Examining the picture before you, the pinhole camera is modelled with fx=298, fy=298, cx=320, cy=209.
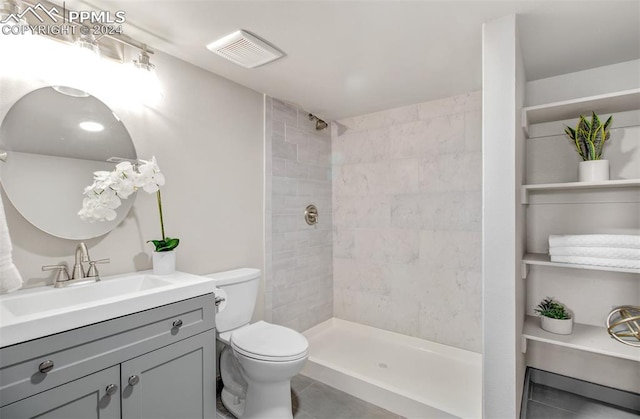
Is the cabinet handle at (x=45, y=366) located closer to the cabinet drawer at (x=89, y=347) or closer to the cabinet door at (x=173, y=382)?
the cabinet drawer at (x=89, y=347)

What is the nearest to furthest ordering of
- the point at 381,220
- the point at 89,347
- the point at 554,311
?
the point at 89,347, the point at 554,311, the point at 381,220

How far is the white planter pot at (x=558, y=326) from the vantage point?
173 cm

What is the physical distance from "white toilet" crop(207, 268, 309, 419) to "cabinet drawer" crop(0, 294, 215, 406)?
388 mm

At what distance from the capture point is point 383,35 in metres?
1.65

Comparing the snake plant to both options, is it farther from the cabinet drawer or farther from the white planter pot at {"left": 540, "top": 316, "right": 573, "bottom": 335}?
the cabinet drawer

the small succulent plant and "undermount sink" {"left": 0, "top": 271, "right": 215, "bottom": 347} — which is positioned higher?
"undermount sink" {"left": 0, "top": 271, "right": 215, "bottom": 347}

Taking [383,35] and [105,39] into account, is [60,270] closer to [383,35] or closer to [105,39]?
[105,39]

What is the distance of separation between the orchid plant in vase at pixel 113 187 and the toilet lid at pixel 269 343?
3.22 feet

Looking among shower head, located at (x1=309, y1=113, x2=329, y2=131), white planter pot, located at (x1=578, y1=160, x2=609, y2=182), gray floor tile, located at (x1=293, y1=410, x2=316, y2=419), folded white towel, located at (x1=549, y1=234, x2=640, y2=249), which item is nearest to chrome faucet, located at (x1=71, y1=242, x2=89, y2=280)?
gray floor tile, located at (x1=293, y1=410, x2=316, y2=419)

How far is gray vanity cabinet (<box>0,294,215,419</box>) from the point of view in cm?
96

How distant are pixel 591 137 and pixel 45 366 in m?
2.74

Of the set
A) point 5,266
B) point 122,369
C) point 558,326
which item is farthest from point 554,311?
point 5,266

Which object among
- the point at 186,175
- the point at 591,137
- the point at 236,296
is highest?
the point at 591,137

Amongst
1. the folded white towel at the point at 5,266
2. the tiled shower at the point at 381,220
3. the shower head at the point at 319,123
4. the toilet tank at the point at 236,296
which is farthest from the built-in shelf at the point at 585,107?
the folded white towel at the point at 5,266
